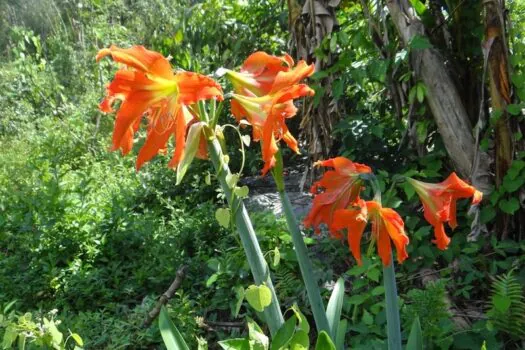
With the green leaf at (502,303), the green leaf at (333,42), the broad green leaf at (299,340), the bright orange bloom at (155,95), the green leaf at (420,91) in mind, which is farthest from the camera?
the green leaf at (333,42)

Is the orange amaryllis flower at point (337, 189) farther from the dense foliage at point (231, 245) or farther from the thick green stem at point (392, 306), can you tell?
the dense foliage at point (231, 245)

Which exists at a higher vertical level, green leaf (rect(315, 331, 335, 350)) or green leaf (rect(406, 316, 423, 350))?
green leaf (rect(315, 331, 335, 350))

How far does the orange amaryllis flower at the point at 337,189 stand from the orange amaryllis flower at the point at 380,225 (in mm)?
50

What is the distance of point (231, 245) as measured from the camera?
3180mm

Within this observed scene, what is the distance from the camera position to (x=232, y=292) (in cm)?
265

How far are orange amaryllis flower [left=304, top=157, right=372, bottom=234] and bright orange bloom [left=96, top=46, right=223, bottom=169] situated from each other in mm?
336

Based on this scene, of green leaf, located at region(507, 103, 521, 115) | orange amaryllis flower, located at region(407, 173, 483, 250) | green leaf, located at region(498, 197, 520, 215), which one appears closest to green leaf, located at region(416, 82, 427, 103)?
green leaf, located at region(507, 103, 521, 115)

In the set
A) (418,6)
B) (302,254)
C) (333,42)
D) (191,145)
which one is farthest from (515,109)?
(191,145)

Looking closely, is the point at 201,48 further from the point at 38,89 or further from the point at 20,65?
the point at 20,65

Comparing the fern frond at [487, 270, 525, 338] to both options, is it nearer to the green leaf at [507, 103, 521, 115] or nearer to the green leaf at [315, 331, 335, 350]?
the green leaf at [507, 103, 521, 115]

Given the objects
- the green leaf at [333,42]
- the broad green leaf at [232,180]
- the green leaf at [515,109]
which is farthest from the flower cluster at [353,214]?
the green leaf at [333,42]

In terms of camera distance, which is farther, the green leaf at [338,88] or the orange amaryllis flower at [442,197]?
the green leaf at [338,88]

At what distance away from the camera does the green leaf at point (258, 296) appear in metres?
0.95

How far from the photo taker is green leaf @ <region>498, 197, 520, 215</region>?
2.54 meters
